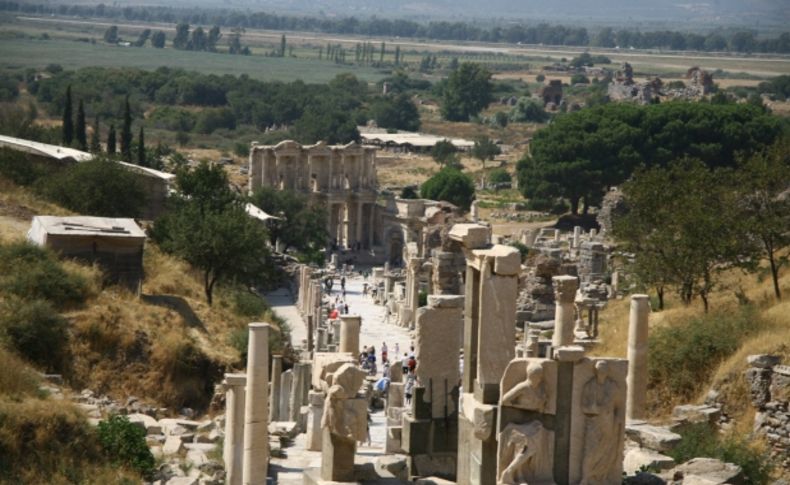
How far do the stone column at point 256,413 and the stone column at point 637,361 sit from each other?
18.2 feet

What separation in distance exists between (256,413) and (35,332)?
1028 centimetres

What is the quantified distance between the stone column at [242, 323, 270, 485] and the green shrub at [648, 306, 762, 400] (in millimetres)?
7686

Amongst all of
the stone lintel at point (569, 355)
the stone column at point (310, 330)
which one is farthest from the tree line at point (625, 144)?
the stone lintel at point (569, 355)

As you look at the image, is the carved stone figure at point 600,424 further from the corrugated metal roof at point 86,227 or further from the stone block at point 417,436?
the corrugated metal roof at point 86,227

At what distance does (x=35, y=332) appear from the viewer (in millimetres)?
34031

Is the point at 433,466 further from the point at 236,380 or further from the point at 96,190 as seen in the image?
the point at 96,190

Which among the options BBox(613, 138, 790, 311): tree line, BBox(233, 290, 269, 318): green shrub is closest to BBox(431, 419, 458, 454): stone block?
BBox(613, 138, 790, 311): tree line

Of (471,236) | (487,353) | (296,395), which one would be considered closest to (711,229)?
(296,395)

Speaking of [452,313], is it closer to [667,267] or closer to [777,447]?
[777,447]

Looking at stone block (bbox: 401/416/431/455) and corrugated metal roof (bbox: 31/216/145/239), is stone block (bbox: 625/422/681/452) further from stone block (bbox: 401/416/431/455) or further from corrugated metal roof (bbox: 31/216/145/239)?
corrugated metal roof (bbox: 31/216/145/239)

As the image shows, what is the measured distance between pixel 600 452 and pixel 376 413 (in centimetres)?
1462

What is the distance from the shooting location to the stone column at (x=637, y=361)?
86.9 feet

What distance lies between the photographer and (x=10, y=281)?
120ft

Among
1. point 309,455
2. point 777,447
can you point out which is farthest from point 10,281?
point 777,447
